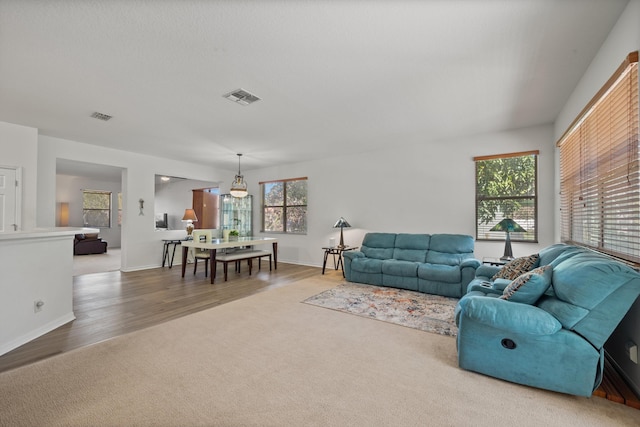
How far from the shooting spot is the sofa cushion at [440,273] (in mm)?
3885

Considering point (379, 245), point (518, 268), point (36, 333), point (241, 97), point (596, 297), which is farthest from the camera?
point (379, 245)

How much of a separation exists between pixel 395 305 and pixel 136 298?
3.56 metres

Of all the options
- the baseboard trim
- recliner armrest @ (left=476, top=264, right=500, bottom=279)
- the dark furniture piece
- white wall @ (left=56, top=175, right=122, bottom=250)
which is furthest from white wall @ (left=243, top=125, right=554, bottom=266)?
white wall @ (left=56, top=175, right=122, bottom=250)

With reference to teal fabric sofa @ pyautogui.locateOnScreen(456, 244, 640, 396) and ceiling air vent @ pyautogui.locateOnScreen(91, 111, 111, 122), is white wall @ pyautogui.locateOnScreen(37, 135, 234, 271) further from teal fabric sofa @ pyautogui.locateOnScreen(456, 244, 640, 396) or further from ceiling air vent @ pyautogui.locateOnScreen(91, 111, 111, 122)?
teal fabric sofa @ pyautogui.locateOnScreen(456, 244, 640, 396)

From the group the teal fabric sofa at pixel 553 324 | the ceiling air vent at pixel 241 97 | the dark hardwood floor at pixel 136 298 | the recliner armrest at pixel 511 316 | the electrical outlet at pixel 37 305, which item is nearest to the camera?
the teal fabric sofa at pixel 553 324

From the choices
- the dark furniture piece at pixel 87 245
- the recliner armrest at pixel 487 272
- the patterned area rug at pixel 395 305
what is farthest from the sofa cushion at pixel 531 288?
the dark furniture piece at pixel 87 245

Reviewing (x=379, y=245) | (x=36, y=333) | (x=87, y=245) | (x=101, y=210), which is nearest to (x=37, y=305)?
(x=36, y=333)

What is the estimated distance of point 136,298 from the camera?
12.7ft

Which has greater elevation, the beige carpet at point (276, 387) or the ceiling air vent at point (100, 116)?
the ceiling air vent at point (100, 116)

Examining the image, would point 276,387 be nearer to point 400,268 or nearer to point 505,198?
Result: point 400,268

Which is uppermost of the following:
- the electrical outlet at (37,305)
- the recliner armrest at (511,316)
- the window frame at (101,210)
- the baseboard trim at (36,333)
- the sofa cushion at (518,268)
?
the window frame at (101,210)

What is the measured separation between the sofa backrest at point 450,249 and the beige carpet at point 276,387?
1.99 m

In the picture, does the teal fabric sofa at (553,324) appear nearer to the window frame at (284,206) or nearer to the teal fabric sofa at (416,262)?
the teal fabric sofa at (416,262)

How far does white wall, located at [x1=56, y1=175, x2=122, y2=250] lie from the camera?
9.23m
